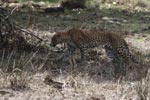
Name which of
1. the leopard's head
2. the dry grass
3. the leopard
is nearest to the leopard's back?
the leopard

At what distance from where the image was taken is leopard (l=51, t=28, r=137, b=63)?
1044cm

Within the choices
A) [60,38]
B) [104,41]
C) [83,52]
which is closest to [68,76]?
[104,41]

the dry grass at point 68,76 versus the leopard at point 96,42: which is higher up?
the leopard at point 96,42

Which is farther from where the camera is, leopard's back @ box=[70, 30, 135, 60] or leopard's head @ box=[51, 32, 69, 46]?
leopard's head @ box=[51, 32, 69, 46]

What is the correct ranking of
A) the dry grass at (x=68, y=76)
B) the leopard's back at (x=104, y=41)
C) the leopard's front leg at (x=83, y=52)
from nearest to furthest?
the dry grass at (x=68, y=76), the leopard's back at (x=104, y=41), the leopard's front leg at (x=83, y=52)

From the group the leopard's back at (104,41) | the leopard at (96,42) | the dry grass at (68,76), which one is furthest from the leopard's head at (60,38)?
the dry grass at (68,76)

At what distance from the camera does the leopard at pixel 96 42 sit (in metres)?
10.4

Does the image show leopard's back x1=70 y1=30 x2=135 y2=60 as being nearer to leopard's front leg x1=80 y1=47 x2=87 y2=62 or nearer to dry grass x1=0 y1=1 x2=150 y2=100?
leopard's front leg x1=80 y1=47 x2=87 y2=62

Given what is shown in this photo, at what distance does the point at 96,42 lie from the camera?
10750 millimetres

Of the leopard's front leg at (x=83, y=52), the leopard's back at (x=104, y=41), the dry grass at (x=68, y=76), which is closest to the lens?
the dry grass at (x=68, y=76)

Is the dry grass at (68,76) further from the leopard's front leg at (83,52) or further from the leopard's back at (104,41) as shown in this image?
the leopard's back at (104,41)

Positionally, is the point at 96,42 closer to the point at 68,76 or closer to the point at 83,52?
the point at 83,52

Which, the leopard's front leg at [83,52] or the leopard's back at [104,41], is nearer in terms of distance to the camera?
the leopard's back at [104,41]

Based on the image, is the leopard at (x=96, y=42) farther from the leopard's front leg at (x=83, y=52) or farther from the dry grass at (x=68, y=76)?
the dry grass at (x=68, y=76)
